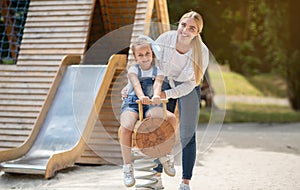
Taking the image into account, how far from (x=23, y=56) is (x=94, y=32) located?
6.38ft

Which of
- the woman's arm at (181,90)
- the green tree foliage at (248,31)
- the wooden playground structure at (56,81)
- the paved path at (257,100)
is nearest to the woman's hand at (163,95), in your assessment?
the woman's arm at (181,90)

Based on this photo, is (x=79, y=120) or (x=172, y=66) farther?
(x=79, y=120)

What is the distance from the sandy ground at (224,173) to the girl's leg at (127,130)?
81 cm

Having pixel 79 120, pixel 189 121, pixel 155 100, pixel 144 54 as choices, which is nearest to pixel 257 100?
pixel 79 120

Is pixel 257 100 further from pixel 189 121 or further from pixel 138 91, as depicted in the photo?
pixel 138 91

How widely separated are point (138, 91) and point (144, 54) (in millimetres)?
297

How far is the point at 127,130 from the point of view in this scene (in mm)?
4355

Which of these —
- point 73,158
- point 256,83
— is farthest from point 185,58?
point 256,83

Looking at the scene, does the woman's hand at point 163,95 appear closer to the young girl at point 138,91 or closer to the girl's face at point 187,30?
the young girl at point 138,91

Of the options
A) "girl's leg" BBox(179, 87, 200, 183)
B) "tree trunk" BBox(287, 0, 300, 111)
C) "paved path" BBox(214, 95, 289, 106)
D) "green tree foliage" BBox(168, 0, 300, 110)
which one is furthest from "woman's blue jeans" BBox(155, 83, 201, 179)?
"paved path" BBox(214, 95, 289, 106)

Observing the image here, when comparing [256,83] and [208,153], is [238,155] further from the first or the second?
[256,83]

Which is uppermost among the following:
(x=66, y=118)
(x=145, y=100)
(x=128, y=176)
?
(x=145, y=100)

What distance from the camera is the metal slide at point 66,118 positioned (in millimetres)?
6092

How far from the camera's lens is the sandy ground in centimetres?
528
